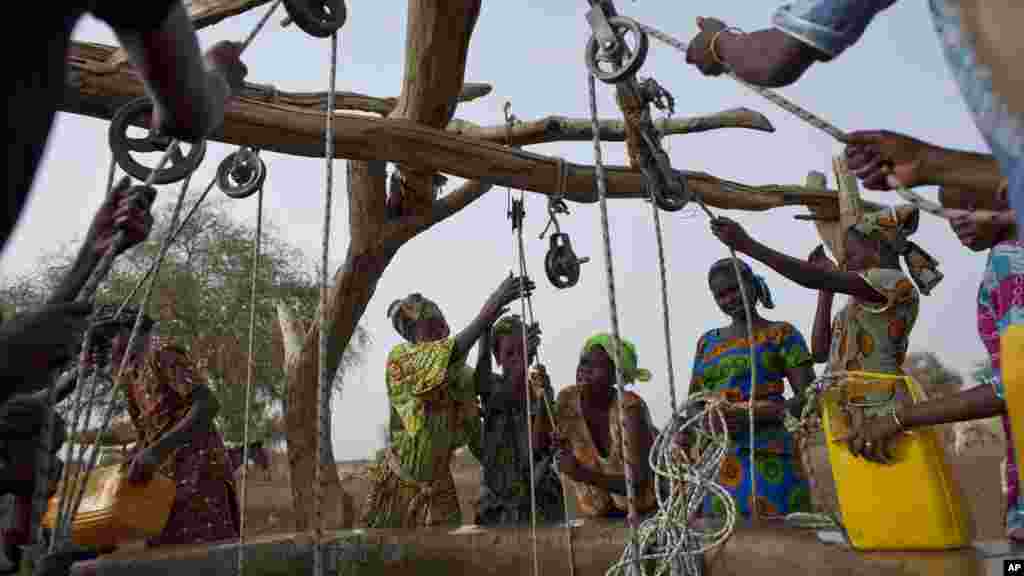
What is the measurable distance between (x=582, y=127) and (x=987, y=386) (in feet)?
10.6

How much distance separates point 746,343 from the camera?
368 cm


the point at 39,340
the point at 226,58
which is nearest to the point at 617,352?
the point at 226,58

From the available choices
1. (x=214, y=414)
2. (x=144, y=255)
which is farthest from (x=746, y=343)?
(x=144, y=255)

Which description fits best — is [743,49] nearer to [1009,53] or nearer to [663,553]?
[1009,53]

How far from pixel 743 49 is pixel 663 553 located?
1.47m

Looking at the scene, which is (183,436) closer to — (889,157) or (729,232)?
(729,232)

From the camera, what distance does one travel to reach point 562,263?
12.2ft

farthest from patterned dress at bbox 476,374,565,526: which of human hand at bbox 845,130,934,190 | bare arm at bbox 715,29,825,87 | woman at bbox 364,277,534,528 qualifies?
human hand at bbox 845,130,934,190

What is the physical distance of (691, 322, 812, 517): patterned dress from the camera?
11.7 ft

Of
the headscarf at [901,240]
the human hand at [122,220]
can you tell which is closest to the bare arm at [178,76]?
the human hand at [122,220]

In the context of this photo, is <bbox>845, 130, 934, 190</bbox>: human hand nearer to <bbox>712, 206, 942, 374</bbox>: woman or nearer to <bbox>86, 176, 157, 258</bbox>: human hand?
<bbox>86, 176, 157, 258</bbox>: human hand

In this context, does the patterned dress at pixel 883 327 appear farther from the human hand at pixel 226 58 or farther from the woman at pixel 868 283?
the human hand at pixel 226 58

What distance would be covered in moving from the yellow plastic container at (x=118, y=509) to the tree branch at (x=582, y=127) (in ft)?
8.05

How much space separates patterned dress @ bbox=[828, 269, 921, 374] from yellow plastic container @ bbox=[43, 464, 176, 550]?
2324mm
